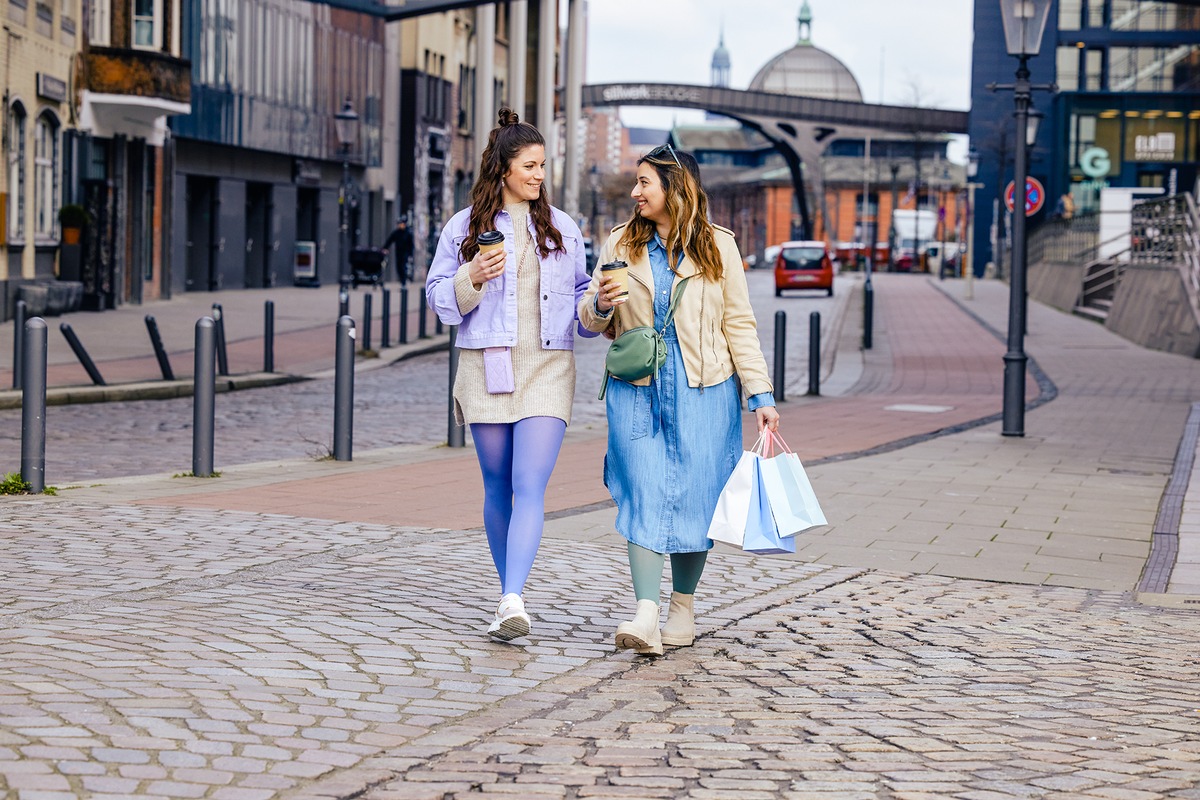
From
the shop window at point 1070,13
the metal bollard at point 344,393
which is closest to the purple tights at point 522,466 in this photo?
the metal bollard at point 344,393

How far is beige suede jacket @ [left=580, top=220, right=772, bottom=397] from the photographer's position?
5.70m

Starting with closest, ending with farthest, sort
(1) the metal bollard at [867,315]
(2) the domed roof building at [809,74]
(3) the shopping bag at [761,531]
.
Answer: (3) the shopping bag at [761,531] → (1) the metal bollard at [867,315] → (2) the domed roof building at [809,74]

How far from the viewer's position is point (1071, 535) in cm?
889

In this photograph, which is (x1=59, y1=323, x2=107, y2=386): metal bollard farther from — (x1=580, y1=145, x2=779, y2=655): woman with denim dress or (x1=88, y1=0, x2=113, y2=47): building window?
(x1=88, y1=0, x2=113, y2=47): building window

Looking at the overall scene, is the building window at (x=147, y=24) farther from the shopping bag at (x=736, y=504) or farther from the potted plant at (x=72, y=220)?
the shopping bag at (x=736, y=504)

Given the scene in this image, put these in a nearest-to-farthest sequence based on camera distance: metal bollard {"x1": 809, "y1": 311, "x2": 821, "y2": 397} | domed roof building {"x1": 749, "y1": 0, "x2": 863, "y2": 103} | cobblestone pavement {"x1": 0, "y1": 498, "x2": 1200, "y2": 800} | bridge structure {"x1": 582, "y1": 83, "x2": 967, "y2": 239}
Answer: cobblestone pavement {"x1": 0, "y1": 498, "x2": 1200, "y2": 800} → metal bollard {"x1": 809, "y1": 311, "x2": 821, "y2": 397} → bridge structure {"x1": 582, "y1": 83, "x2": 967, "y2": 239} → domed roof building {"x1": 749, "y1": 0, "x2": 863, "y2": 103}

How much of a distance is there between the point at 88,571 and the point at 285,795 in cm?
303

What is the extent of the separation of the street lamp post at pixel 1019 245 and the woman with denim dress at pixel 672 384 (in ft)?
27.3

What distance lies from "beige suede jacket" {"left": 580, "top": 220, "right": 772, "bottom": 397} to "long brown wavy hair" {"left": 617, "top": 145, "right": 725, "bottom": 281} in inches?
1.3

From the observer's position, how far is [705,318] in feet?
18.8

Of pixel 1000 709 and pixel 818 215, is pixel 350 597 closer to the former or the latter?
pixel 1000 709

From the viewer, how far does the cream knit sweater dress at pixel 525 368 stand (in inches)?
228

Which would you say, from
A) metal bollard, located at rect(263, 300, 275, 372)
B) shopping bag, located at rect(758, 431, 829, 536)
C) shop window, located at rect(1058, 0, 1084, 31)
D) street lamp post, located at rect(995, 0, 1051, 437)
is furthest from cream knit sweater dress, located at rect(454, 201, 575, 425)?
shop window, located at rect(1058, 0, 1084, 31)

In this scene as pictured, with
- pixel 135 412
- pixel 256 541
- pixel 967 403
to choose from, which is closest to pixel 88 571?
pixel 256 541
